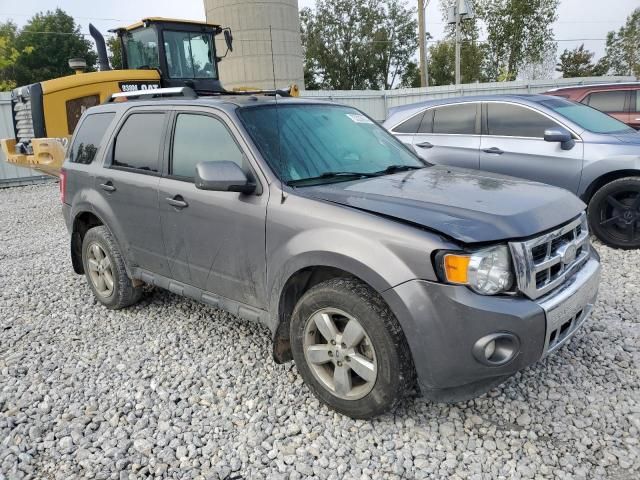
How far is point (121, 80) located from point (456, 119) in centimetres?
661

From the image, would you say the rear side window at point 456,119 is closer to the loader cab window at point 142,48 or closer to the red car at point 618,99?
the red car at point 618,99

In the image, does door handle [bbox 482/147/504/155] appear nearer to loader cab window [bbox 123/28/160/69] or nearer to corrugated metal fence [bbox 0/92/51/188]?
loader cab window [bbox 123/28/160/69]

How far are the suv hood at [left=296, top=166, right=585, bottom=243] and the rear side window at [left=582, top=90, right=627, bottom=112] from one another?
6.63 m

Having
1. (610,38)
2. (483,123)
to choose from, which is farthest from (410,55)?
(483,123)

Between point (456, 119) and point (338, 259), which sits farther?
point (456, 119)

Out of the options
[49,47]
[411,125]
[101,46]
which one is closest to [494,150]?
[411,125]

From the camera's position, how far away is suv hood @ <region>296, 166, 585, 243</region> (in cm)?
247

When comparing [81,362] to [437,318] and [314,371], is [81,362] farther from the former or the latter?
[437,318]

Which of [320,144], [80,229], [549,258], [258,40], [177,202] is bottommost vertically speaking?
[80,229]

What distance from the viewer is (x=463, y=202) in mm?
2754

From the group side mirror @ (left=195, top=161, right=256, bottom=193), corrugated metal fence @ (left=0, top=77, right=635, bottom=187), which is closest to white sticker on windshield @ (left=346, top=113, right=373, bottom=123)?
side mirror @ (left=195, top=161, right=256, bottom=193)

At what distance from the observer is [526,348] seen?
2436 millimetres

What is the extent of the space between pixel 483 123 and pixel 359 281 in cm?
461

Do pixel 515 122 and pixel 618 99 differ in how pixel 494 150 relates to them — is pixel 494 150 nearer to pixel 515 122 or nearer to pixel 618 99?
pixel 515 122
